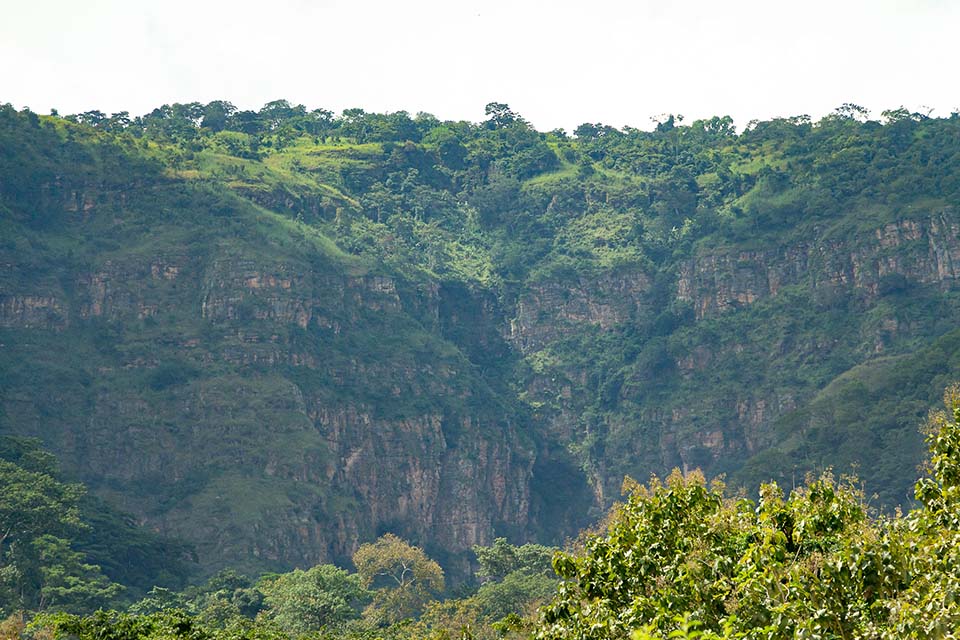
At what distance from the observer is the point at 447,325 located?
148 m

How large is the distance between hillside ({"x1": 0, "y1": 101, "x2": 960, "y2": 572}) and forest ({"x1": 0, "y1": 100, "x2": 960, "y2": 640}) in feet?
1.00

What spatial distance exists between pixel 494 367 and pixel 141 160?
4026cm

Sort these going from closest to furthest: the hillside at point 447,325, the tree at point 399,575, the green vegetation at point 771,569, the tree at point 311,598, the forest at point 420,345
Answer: the green vegetation at point 771,569 < the tree at point 311,598 < the tree at point 399,575 < the forest at point 420,345 < the hillside at point 447,325

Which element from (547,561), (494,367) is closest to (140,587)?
(547,561)

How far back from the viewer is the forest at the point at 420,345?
10050cm

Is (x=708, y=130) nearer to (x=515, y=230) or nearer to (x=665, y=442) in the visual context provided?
(x=515, y=230)

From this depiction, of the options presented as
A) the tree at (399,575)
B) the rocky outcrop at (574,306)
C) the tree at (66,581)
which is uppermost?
the rocky outcrop at (574,306)

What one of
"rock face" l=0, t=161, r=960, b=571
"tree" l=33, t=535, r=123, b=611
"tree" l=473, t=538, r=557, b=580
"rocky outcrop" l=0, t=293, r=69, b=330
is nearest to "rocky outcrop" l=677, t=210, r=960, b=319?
"rock face" l=0, t=161, r=960, b=571

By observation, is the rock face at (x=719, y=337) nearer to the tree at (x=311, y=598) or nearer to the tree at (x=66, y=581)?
the tree at (x=311, y=598)

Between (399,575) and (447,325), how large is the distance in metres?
47.2

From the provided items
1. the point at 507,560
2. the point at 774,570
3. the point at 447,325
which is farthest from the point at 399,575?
the point at 774,570

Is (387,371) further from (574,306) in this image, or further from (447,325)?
(574,306)

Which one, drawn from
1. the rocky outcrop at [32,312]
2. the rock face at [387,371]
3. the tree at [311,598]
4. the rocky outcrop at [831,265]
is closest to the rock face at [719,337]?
the rocky outcrop at [831,265]

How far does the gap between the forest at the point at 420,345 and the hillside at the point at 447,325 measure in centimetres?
31
